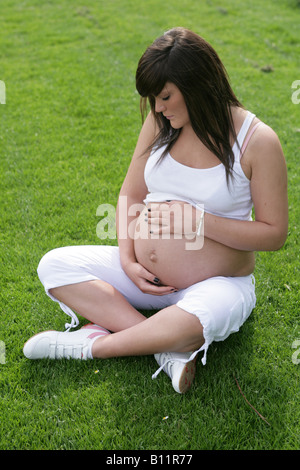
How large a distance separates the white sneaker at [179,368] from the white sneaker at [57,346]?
36 centimetres

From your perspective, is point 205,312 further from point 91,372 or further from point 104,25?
point 104,25

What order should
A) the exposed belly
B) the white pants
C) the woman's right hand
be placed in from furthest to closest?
1. the woman's right hand
2. the exposed belly
3. the white pants

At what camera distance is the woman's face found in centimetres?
206

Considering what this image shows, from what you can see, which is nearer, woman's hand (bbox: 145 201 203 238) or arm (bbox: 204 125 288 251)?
arm (bbox: 204 125 288 251)

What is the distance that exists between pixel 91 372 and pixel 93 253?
1.90 ft

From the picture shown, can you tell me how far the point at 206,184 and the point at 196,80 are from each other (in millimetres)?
430

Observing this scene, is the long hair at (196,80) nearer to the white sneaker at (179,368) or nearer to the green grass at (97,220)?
the white sneaker at (179,368)

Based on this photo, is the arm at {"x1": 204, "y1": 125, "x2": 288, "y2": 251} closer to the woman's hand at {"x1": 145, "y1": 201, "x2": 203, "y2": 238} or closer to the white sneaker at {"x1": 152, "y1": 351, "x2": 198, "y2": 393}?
the woman's hand at {"x1": 145, "y1": 201, "x2": 203, "y2": 238}

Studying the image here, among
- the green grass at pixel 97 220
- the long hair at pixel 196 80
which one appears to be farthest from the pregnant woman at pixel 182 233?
the green grass at pixel 97 220

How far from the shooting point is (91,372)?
7.65 feet

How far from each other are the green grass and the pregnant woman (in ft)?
0.56

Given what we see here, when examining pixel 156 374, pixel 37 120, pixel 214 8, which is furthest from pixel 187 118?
pixel 214 8

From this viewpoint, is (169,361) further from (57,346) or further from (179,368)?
(57,346)

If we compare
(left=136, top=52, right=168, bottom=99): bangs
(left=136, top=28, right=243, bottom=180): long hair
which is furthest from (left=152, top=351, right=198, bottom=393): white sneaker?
(left=136, top=52, right=168, bottom=99): bangs
